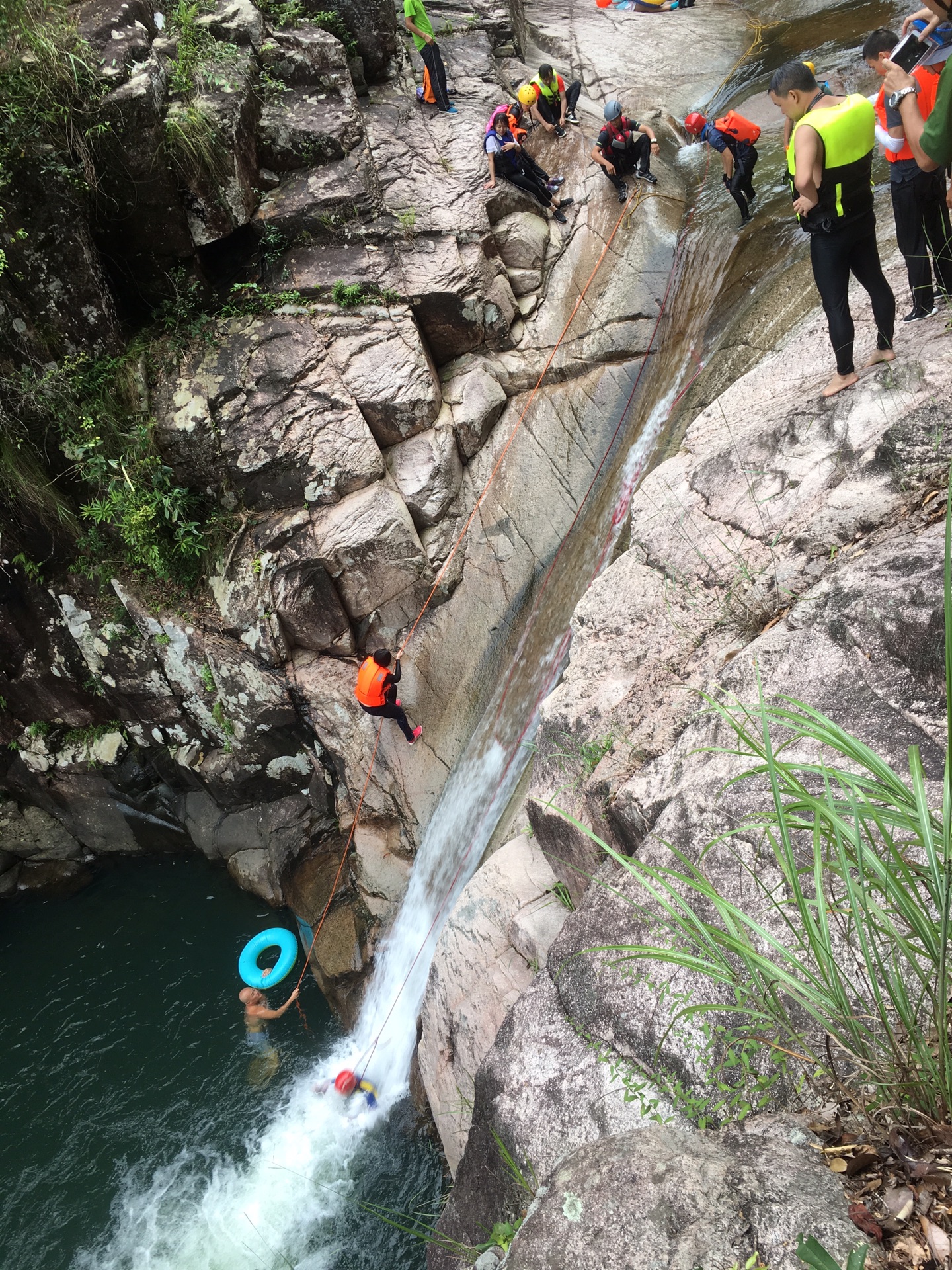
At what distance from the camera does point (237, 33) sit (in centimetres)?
741

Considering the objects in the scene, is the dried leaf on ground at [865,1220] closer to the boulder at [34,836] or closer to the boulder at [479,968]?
the boulder at [479,968]

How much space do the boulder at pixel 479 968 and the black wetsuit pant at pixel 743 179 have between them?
6.17 metres

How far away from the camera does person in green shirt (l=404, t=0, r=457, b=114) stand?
26.2 feet

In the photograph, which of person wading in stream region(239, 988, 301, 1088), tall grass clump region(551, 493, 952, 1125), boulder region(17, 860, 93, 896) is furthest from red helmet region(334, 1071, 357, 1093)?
tall grass clump region(551, 493, 952, 1125)

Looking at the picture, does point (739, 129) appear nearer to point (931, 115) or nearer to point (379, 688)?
point (931, 115)

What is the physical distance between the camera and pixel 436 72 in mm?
8234

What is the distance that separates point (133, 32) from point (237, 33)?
1.14 m

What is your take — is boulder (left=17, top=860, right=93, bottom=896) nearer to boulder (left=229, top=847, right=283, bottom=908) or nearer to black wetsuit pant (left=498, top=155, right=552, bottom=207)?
boulder (left=229, top=847, right=283, bottom=908)

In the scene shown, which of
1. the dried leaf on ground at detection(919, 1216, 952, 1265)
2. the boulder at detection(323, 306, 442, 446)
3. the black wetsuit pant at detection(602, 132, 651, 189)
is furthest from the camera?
the black wetsuit pant at detection(602, 132, 651, 189)

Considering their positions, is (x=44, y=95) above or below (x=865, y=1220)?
above

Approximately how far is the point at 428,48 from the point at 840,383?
23.6ft

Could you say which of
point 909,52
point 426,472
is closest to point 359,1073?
point 426,472

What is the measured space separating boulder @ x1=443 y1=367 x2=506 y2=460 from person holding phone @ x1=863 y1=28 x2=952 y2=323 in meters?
4.26

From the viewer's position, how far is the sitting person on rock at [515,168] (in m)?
7.71
